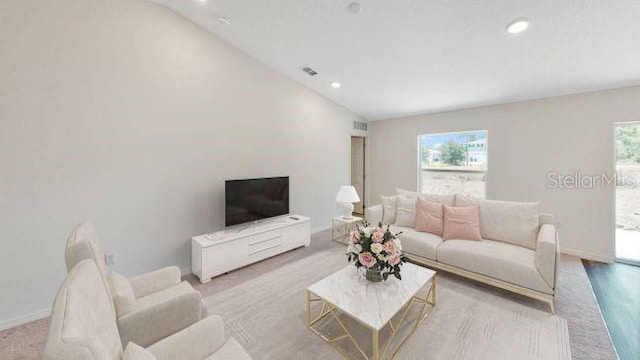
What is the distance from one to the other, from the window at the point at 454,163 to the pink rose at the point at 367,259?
139 inches

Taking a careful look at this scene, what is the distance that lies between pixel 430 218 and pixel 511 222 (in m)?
0.88

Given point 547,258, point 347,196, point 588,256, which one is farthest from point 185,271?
point 588,256

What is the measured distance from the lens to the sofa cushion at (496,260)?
240cm

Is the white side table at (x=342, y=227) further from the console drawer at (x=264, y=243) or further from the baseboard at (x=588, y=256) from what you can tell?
the baseboard at (x=588, y=256)

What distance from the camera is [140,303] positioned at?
5.49 feet

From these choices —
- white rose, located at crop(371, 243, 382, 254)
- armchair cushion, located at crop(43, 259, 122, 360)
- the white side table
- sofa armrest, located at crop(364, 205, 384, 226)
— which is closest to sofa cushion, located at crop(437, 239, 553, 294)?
sofa armrest, located at crop(364, 205, 384, 226)

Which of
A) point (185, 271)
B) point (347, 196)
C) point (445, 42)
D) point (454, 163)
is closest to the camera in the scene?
point (445, 42)

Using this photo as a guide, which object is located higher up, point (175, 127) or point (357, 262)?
point (175, 127)

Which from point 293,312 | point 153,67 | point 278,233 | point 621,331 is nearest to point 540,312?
point 621,331

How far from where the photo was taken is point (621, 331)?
6.93ft

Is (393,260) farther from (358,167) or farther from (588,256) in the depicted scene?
(358,167)

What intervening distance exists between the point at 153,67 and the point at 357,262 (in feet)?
10.3

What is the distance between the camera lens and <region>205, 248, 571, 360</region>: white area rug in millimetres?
1887

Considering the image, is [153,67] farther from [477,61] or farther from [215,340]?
[477,61]
